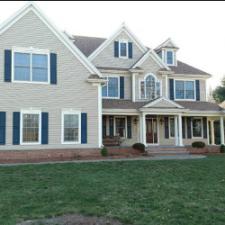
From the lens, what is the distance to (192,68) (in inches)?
1051

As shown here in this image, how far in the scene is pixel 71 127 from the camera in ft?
59.1

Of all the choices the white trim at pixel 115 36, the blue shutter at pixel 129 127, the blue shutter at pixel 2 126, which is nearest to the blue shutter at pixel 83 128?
the blue shutter at pixel 2 126

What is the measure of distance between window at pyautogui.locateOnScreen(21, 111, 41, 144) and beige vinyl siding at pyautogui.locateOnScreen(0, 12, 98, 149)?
0.32 m

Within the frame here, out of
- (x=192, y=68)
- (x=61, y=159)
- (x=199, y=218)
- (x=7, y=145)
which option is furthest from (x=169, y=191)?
(x=192, y=68)

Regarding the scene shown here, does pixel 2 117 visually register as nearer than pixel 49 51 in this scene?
Yes

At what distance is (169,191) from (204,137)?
17261mm

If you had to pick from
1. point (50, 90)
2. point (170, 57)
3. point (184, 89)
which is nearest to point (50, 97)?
point (50, 90)

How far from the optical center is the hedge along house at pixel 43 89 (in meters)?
16.9

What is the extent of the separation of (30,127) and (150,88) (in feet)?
33.1

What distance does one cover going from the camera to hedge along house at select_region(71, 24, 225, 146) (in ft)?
74.5

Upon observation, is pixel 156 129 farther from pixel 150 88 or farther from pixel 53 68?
pixel 53 68

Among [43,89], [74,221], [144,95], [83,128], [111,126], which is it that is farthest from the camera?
[144,95]

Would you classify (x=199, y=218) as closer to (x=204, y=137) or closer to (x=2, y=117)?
(x=2, y=117)

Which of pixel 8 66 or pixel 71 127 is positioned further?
pixel 71 127
